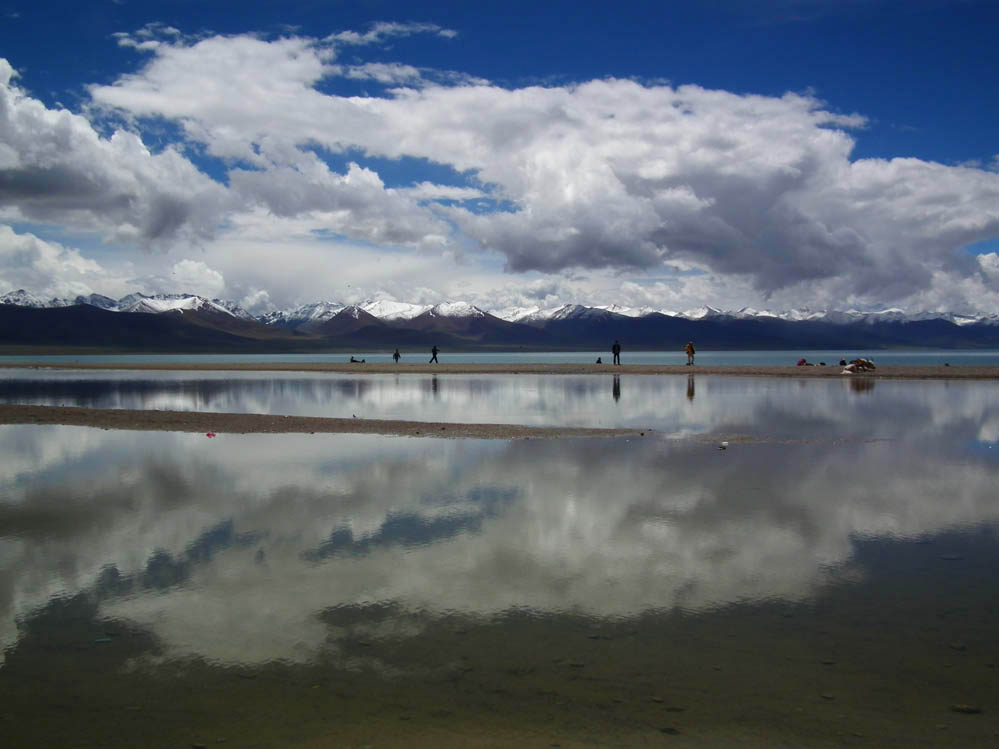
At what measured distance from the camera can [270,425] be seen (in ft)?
92.4

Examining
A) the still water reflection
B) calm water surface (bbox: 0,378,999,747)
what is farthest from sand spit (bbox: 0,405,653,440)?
calm water surface (bbox: 0,378,999,747)

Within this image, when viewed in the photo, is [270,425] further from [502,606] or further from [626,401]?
[502,606]

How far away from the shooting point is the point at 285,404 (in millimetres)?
38688

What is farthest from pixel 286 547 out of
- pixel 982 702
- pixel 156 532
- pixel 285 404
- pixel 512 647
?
pixel 285 404

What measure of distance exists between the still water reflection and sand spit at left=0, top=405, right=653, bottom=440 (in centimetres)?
213

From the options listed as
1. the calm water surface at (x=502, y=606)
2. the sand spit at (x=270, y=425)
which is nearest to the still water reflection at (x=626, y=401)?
the sand spit at (x=270, y=425)

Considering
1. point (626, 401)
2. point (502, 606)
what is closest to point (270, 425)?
point (626, 401)

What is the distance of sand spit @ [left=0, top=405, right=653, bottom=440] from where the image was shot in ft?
84.1

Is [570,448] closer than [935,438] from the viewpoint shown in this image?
Yes

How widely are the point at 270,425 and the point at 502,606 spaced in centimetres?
2045

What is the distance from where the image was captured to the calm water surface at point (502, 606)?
22.6 ft

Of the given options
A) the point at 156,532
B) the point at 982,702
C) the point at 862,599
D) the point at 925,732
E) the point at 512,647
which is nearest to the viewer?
the point at 925,732

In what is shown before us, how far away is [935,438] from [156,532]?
2188cm

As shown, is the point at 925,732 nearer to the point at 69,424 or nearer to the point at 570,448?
the point at 570,448
